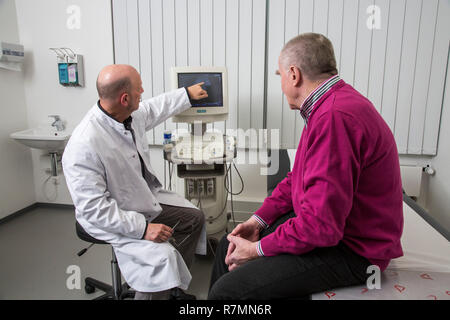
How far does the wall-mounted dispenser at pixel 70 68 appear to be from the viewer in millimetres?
2707

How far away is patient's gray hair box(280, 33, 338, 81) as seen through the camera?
3.29 ft

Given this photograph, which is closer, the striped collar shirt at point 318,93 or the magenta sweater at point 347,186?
the magenta sweater at point 347,186

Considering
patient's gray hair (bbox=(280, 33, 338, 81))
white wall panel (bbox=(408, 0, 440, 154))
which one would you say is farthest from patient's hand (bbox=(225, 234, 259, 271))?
white wall panel (bbox=(408, 0, 440, 154))

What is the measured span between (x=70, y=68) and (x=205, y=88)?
Result: 55.4 inches

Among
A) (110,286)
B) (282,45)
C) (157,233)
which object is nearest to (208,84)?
(282,45)

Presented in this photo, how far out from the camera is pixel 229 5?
2.40m

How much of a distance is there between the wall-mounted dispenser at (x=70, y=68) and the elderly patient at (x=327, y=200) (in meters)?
2.22

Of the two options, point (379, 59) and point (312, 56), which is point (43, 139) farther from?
point (379, 59)

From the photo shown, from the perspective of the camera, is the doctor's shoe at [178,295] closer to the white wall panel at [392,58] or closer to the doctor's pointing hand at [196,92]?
the doctor's pointing hand at [196,92]

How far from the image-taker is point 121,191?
146 centimetres

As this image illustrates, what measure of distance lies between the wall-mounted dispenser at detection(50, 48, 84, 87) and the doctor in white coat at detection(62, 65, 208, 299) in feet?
4.83

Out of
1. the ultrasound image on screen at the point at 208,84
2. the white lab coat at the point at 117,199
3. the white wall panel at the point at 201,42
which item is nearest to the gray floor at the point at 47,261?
the white lab coat at the point at 117,199

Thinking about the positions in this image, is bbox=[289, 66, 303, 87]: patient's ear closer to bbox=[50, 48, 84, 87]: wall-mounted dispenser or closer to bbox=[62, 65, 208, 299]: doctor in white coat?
bbox=[62, 65, 208, 299]: doctor in white coat

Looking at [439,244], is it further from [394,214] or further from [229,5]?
[229,5]
